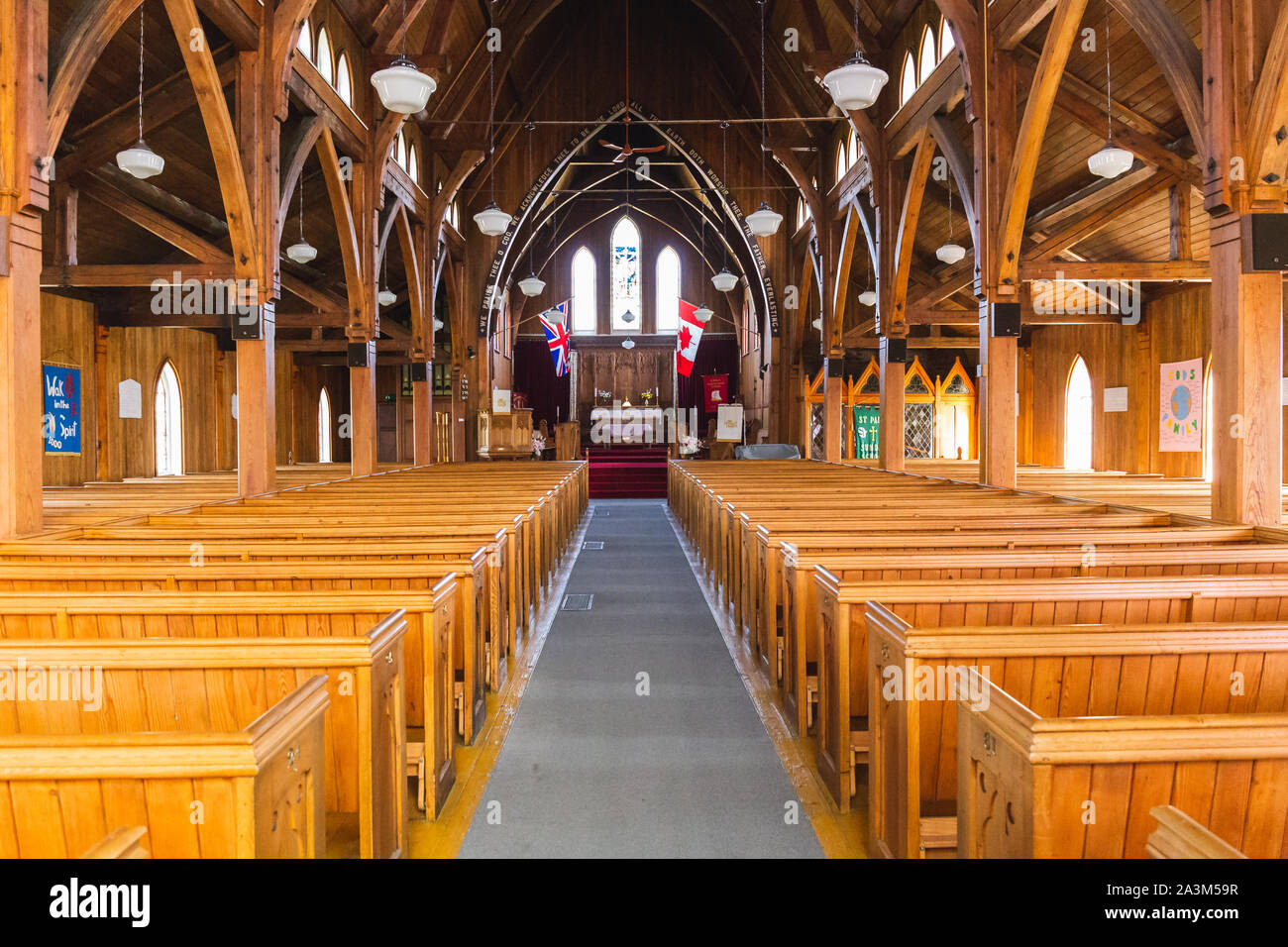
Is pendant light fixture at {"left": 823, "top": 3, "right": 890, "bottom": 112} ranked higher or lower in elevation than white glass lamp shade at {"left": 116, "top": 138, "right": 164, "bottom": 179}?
higher

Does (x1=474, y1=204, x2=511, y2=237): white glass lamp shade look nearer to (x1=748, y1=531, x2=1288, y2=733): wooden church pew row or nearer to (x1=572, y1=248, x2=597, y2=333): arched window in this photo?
(x1=748, y1=531, x2=1288, y2=733): wooden church pew row

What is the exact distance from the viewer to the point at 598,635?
5.73 meters

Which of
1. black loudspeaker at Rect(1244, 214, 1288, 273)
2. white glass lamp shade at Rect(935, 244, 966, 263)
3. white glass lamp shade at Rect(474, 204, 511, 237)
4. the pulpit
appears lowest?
the pulpit

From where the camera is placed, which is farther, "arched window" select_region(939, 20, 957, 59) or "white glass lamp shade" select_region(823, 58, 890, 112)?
"arched window" select_region(939, 20, 957, 59)

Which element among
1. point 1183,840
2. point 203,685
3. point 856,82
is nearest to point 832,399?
point 856,82

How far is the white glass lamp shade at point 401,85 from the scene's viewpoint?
6.33 m

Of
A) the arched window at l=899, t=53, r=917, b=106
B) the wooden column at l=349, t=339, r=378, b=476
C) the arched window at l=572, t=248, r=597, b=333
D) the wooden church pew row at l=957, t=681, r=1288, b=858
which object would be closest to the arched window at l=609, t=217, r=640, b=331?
the arched window at l=572, t=248, r=597, b=333

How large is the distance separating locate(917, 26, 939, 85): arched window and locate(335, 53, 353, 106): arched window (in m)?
7.07

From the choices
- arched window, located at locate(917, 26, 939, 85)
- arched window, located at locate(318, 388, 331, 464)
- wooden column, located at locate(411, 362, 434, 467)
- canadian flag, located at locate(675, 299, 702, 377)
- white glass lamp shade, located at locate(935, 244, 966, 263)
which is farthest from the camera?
arched window, located at locate(318, 388, 331, 464)

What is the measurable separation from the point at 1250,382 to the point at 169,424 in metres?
15.3

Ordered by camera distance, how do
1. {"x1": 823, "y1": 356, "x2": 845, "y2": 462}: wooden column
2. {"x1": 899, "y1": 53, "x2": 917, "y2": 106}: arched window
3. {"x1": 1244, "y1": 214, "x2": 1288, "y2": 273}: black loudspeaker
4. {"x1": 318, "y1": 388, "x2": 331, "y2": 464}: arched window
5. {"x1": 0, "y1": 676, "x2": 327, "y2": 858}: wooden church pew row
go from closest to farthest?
{"x1": 0, "y1": 676, "x2": 327, "y2": 858}: wooden church pew row → {"x1": 1244, "y1": 214, "x2": 1288, "y2": 273}: black loudspeaker → {"x1": 899, "y1": 53, "x2": 917, "y2": 106}: arched window → {"x1": 823, "y1": 356, "x2": 845, "y2": 462}: wooden column → {"x1": 318, "y1": 388, "x2": 331, "y2": 464}: arched window

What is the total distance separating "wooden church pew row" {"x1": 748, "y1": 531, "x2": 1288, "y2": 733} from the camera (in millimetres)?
3711

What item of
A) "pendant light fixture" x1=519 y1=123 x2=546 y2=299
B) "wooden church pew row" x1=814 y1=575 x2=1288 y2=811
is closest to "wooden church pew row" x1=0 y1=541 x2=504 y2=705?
"wooden church pew row" x1=814 y1=575 x2=1288 y2=811

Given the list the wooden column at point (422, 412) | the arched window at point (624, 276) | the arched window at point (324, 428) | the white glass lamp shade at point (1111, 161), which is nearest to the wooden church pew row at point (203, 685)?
the white glass lamp shade at point (1111, 161)
